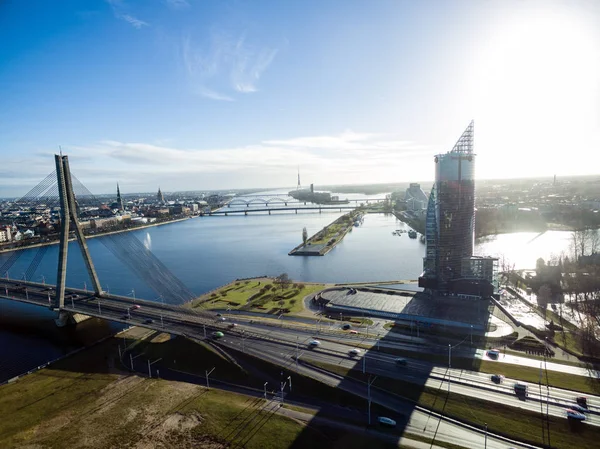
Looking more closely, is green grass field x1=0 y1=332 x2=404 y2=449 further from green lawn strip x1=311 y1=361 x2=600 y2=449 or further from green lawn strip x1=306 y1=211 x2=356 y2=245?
green lawn strip x1=306 y1=211 x2=356 y2=245

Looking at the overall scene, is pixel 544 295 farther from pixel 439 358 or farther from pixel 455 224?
pixel 439 358


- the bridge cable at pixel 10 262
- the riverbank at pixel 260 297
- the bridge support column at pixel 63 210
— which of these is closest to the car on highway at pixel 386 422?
the riverbank at pixel 260 297

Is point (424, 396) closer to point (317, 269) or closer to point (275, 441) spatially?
point (275, 441)

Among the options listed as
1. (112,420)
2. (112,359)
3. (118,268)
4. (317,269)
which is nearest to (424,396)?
(112,420)

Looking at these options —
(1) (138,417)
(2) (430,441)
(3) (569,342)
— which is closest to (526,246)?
(3) (569,342)

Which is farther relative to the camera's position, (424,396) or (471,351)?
(471,351)

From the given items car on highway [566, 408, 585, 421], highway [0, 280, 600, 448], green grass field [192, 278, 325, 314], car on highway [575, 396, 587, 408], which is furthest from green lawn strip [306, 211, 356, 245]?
car on highway [566, 408, 585, 421]
